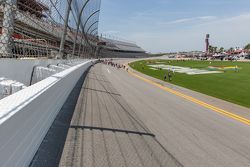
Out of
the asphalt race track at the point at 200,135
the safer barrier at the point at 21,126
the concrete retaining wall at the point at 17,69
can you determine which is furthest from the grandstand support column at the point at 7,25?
the asphalt race track at the point at 200,135

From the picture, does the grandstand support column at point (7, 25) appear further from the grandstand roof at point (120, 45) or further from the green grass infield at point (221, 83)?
the grandstand roof at point (120, 45)

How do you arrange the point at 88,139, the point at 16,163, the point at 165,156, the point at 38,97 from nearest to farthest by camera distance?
the point at 16,163 → the point at 38,97 → the point at 165,156 → the point at 88,139

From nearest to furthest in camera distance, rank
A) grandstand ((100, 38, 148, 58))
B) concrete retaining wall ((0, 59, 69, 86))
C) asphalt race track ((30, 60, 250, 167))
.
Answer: asphalt race track ((30, 60, 250, 167)), concrete retaining wall ((0, 59, 69, 86)), grandstand ((100, 38, 148, 58))

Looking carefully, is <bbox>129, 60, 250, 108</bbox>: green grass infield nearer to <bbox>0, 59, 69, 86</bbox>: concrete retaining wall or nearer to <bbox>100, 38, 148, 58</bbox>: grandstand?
<bbox>0, 59, 69, 86</bbox>: concrete retaining wall

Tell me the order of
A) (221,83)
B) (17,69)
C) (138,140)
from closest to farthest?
1. (138,140)
2. (17,69)
3. (221,83)

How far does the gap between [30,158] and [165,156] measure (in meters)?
2.43

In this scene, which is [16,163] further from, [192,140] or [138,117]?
[138,117]

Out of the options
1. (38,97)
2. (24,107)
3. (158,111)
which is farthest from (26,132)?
(158,111)

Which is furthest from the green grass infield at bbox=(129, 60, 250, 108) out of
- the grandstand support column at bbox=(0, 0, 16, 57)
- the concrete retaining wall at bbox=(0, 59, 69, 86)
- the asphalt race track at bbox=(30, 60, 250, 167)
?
the grandstand support column at bbox=(0, 0, 16, 57)

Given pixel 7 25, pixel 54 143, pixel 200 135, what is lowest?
pixel 200 135

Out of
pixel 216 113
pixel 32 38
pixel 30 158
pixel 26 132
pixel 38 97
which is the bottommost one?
pixel 216 113

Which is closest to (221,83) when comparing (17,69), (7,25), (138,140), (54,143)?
(17,69)

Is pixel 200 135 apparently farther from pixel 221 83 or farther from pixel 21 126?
pixel 221 83

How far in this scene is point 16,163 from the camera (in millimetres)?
4223
